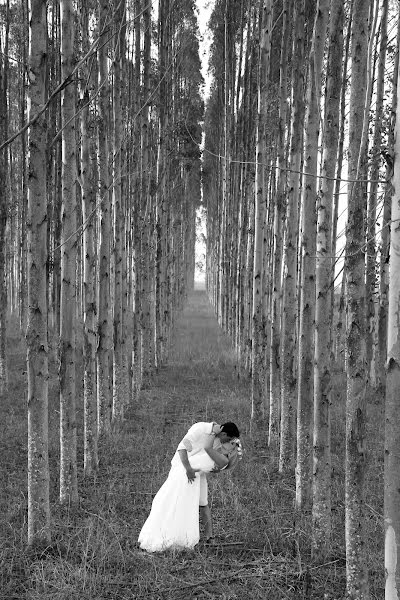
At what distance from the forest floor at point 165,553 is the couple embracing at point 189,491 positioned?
0.41 ft

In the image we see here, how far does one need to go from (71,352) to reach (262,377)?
4993mm

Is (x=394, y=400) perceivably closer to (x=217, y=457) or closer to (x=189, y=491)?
(x=217, y=457)

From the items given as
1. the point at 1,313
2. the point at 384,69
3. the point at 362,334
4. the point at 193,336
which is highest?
the point at 384,69

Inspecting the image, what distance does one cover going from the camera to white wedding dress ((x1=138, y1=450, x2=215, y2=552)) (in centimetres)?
519

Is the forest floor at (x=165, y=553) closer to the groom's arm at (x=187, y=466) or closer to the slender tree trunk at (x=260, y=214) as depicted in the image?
the groom's arm at (x=187, y=466)

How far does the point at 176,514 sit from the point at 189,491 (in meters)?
0.24

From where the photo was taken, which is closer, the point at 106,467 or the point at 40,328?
the point at 40,328

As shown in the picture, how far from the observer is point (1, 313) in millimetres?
13461

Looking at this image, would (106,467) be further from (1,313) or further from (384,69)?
(384,69)

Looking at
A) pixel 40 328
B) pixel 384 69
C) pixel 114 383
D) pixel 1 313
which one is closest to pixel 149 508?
pixel 40 328

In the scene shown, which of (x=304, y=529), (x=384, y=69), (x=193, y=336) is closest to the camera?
(x=304, y=529)

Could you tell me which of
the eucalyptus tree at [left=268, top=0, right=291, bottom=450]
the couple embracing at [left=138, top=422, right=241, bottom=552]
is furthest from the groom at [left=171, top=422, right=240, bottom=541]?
the eucalyptus tree at [left=268, top=0, right=291, bottom=450]

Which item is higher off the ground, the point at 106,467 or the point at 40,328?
the point at 40,328

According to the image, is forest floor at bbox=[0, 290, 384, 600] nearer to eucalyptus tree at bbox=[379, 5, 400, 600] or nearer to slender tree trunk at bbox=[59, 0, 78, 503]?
slender tree trunk at bbox=[59, 0, 78, 503]
